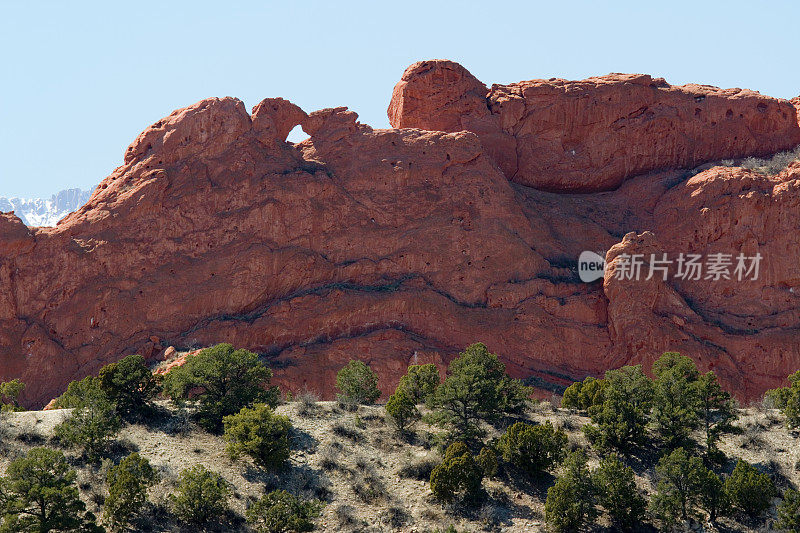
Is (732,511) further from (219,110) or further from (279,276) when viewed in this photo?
(219,110)

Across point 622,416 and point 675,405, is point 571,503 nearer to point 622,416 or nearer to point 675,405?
point 622,416

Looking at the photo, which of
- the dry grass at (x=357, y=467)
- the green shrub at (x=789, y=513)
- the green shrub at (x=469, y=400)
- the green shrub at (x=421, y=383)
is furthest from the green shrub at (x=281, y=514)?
the green shrub at (x=789, y=513)

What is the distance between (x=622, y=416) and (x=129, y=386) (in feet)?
75.8

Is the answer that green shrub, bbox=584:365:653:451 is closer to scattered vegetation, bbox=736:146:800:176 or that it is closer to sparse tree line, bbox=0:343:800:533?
sparse tree line, bbox=0:343:800:533

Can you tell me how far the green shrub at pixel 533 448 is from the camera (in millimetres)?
41000

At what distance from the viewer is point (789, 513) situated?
120 ft

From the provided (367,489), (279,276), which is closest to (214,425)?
(367,489)

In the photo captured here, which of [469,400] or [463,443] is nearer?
[463,443]

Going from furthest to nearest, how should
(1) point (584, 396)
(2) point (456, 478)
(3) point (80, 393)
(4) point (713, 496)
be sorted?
(1) point (584, 396) < (3) point (80, 393) < (2) point (456, 478) < (4) point (713, 496)

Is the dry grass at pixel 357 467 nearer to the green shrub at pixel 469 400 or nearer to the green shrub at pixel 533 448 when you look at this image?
the green shrub at pixel 533 448

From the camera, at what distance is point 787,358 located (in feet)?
192

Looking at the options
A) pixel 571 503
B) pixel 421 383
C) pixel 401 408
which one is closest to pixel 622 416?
pixel 571 503

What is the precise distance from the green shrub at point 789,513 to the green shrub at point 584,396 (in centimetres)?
1125

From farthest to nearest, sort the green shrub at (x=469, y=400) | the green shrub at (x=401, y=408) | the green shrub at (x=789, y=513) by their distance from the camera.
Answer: the green shrub at (x=401, y=408)
the green shrub at (x=469, y=400)
the green shrub at (x=789, y=513)
